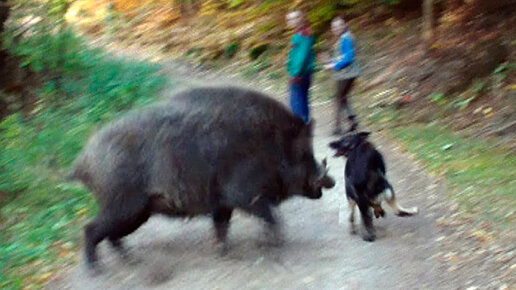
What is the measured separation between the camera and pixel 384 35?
18.1 metres

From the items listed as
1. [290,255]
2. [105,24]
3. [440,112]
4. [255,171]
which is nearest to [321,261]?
[290,255]

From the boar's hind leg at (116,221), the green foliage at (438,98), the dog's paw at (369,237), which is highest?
the boar's hind leg at (116,221)

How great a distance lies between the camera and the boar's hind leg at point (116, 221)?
7738mm

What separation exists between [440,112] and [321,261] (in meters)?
6.33

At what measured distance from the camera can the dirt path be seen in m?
7.13

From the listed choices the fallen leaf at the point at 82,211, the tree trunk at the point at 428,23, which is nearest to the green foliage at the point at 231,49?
the tree trunk at the point at 428,23

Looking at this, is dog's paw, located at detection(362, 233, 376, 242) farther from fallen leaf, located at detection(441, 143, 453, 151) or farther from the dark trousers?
the dark trousers

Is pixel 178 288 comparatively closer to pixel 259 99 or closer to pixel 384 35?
pixel 259 99

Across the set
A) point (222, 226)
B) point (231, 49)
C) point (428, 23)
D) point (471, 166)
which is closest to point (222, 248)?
point (222, 226)

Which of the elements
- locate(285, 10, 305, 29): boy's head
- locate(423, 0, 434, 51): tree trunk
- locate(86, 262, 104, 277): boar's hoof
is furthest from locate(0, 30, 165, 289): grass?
locate(423, 0, 434, 51): tree trunk

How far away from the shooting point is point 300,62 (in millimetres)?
11438

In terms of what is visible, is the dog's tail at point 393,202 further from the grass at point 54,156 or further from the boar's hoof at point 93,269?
the grass at point 54,156

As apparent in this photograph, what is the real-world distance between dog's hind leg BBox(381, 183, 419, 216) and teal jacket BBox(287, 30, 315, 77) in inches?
142

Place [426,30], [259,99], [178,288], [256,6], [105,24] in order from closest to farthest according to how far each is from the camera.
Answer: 1. [178,288]
2. [259,99]
3. [426,30]
4. [256,6]
5. [105,24]
